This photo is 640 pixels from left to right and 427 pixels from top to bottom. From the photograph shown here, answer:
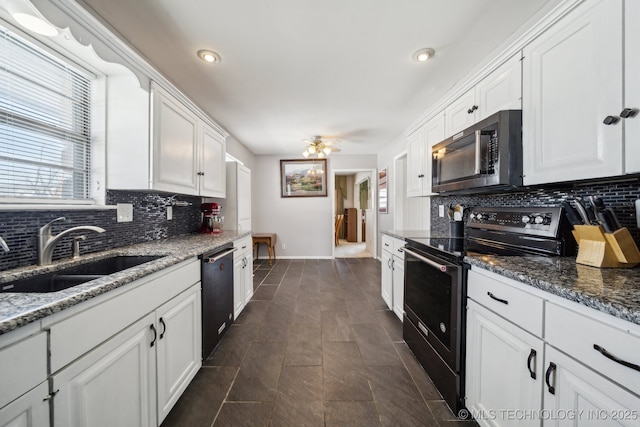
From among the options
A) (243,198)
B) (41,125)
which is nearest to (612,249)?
(41,125)

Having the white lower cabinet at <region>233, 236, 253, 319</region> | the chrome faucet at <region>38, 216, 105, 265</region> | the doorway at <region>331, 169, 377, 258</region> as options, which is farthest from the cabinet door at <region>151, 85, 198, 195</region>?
the doorway at <region>331, 169, 377, 258</region>

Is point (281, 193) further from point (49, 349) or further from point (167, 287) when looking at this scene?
point (49, 349)

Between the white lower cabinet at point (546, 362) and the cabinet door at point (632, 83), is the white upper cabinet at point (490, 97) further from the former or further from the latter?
the white lower cabinet at point (546, 362)

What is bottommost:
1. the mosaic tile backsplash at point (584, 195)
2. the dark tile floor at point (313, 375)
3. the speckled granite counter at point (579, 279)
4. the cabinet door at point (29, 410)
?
the dark tile floor at point (313, 375)

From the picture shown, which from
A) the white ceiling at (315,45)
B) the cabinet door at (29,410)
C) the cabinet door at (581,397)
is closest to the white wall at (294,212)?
the white ceiling at (315,45)

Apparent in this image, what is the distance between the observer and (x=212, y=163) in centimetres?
244

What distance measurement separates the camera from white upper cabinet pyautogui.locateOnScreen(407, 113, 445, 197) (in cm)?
216

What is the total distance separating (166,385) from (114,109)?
5.70 ft

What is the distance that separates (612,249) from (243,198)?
3.45 m

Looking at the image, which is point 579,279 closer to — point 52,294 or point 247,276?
point 52,294

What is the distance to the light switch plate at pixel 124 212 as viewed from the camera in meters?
1.63

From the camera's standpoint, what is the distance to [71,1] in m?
1.05

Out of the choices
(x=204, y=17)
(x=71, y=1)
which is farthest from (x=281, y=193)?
(x=71, y=1)

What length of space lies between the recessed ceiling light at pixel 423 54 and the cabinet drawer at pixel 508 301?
1674 mm
